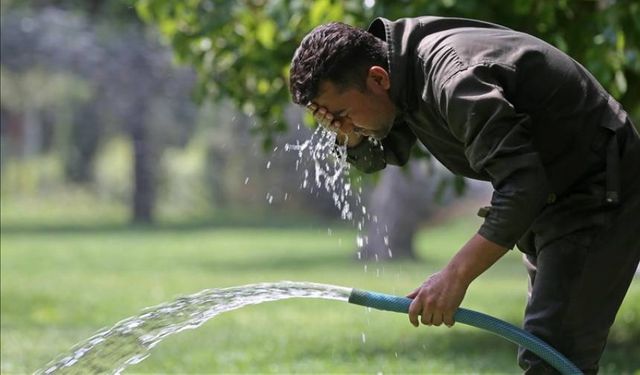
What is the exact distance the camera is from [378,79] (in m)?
3.93

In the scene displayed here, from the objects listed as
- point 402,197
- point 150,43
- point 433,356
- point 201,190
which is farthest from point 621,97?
point 201,190

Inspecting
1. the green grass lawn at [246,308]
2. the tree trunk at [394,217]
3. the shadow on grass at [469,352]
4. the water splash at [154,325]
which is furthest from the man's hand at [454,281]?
the tree trunk at [394,217]

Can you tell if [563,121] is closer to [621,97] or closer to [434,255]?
[621,97]

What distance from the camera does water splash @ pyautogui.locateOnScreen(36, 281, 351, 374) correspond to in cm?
407

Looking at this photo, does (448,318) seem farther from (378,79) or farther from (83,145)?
(83,145)

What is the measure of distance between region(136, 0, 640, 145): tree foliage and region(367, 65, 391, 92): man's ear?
11.7 feet

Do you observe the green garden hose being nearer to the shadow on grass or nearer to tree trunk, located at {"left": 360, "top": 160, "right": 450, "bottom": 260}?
the shadow on grass

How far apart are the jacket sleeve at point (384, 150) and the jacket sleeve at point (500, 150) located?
651 millimetres

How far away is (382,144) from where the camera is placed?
4398 mm

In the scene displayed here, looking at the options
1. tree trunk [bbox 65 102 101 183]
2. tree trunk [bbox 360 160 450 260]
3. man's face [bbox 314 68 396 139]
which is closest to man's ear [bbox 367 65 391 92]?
man's face [bbox 314 68 396 139]

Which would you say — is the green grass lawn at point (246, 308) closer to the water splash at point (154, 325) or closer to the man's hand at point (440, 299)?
the water splash at point (154, 325)

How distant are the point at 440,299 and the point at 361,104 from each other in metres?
0.59

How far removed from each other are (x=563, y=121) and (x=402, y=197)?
634 inches

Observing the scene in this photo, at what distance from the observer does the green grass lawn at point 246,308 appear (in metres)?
8.50
